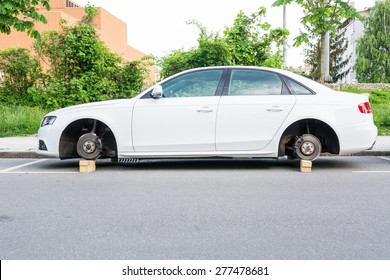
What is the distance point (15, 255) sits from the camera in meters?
3.69

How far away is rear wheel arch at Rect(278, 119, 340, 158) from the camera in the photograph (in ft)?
25.5

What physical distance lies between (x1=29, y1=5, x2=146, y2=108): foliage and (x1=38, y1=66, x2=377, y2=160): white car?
7804mm

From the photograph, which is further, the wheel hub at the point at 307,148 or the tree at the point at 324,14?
the tree at the point at 324,14

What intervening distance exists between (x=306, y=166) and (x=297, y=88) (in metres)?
1.28

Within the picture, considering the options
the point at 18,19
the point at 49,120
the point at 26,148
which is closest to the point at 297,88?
the point at 49,120

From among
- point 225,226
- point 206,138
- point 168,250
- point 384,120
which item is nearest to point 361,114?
point 206,138

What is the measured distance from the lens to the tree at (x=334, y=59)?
4906 cm

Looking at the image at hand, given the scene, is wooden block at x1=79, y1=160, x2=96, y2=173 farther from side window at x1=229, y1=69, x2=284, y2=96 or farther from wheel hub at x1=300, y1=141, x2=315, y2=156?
wheel hub at x1=300, y1=141, x2=315, y2=156

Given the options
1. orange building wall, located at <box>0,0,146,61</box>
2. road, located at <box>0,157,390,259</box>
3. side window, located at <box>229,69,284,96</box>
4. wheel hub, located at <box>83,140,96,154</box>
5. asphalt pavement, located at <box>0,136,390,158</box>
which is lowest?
road, located at <box>0,157,390,259</box>

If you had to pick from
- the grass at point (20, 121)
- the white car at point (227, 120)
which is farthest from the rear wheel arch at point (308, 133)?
the grass at point (20, 121)

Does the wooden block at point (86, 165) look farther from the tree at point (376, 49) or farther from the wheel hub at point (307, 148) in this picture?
the tree at point (376, 49)

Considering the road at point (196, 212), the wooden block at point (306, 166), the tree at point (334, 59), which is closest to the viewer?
the road at point (196, 212)

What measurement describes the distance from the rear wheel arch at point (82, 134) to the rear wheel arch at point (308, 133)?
2.79 m

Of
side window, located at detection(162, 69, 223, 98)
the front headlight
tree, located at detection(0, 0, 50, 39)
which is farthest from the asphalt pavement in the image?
side window, located at detection(162, 69, 223, 98)
